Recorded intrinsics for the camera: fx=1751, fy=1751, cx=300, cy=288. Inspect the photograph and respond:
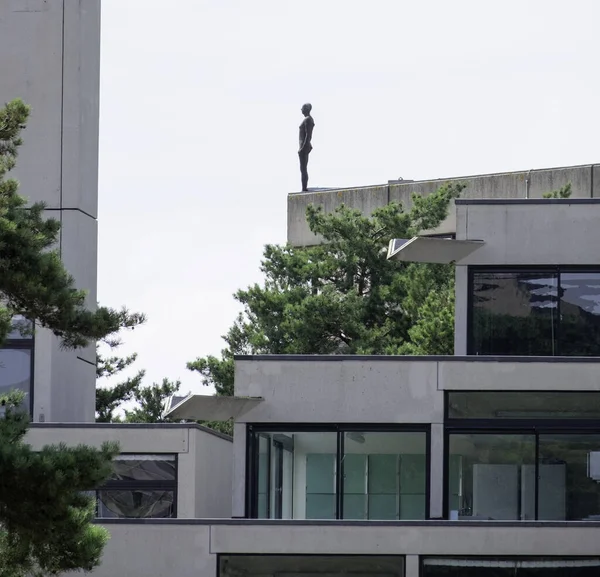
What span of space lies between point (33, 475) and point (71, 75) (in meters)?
14.0

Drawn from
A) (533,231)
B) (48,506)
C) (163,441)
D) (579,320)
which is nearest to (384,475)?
(163,441)

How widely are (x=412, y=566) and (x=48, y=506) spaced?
7.07 metres

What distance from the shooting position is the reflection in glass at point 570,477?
25719mm

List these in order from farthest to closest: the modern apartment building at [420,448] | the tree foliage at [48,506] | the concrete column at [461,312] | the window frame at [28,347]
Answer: the window frame at [28,347], the concrete column at [461,312], the modern apartment building at [420,448], the tree foliage at [48,506]

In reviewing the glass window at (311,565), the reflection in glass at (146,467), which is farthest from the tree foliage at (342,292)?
the glass window at (311,565)

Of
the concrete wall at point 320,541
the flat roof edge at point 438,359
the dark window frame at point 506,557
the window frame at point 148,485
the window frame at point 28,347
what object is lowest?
the dark window frame at point 506,557

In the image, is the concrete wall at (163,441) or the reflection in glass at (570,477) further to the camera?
the concrete wall at (163,441)

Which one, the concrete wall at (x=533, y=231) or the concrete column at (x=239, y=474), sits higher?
the concrete wall at (x=533, y=231)

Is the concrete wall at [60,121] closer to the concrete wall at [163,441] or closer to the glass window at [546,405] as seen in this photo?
the concrete wall at [163,441]

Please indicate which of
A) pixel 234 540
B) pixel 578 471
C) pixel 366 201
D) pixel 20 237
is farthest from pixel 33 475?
pixel 366 201

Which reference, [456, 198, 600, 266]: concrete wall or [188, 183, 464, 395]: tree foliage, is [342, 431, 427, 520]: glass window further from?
[188, 183, 464, 395]: tree foliage

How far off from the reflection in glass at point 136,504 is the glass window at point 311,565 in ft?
8.84

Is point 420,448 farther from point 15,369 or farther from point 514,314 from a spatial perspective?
point 15,369

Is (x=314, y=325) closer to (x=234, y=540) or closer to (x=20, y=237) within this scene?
(x=234, y=540)
